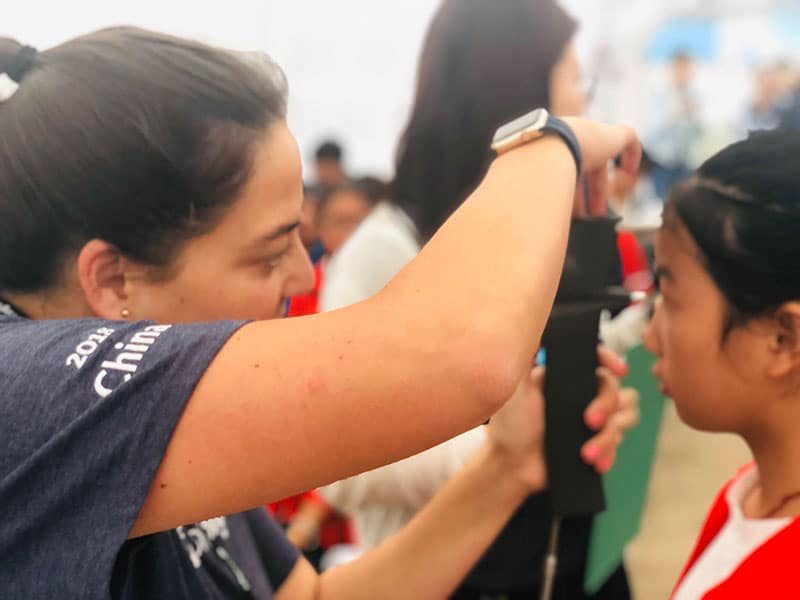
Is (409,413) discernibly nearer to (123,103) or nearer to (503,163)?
(503,163)

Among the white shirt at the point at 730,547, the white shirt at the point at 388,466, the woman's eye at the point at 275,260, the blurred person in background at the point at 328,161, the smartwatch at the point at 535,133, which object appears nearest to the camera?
the smartwatch at the point at 535,133

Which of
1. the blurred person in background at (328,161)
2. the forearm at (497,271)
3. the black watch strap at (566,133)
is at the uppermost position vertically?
the black watch strap at (566,133)

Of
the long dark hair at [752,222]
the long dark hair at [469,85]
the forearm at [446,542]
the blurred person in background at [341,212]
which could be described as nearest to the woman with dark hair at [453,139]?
the long dark hair at [469,85]

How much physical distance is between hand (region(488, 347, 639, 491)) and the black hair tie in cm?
46

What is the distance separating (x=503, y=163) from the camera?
0.53 metres

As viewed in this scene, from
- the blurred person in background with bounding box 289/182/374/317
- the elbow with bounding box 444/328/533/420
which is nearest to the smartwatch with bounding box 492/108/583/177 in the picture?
the elbow with bounding box 444/328/533/420

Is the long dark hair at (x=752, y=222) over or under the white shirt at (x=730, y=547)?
over

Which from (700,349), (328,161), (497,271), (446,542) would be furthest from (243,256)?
(328,161)

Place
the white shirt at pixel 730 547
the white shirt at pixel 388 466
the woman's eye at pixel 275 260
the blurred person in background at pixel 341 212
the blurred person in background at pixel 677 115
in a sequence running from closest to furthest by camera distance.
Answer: the woman's eye at pixel 275 260, the white shirt at pixel 730 547, the white shirt at pixel 388 466, the blurred person in background at pixel 341 212, the blurred person in background at pixel 677 115

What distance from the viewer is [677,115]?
14.6 feet

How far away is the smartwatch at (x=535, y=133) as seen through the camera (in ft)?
1.77

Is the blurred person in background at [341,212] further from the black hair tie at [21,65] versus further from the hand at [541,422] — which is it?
the black hair tie at [21,65]

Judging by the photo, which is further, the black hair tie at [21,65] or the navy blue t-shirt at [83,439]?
the black hair tie at [21,65]

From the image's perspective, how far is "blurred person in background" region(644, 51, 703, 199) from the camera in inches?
149
